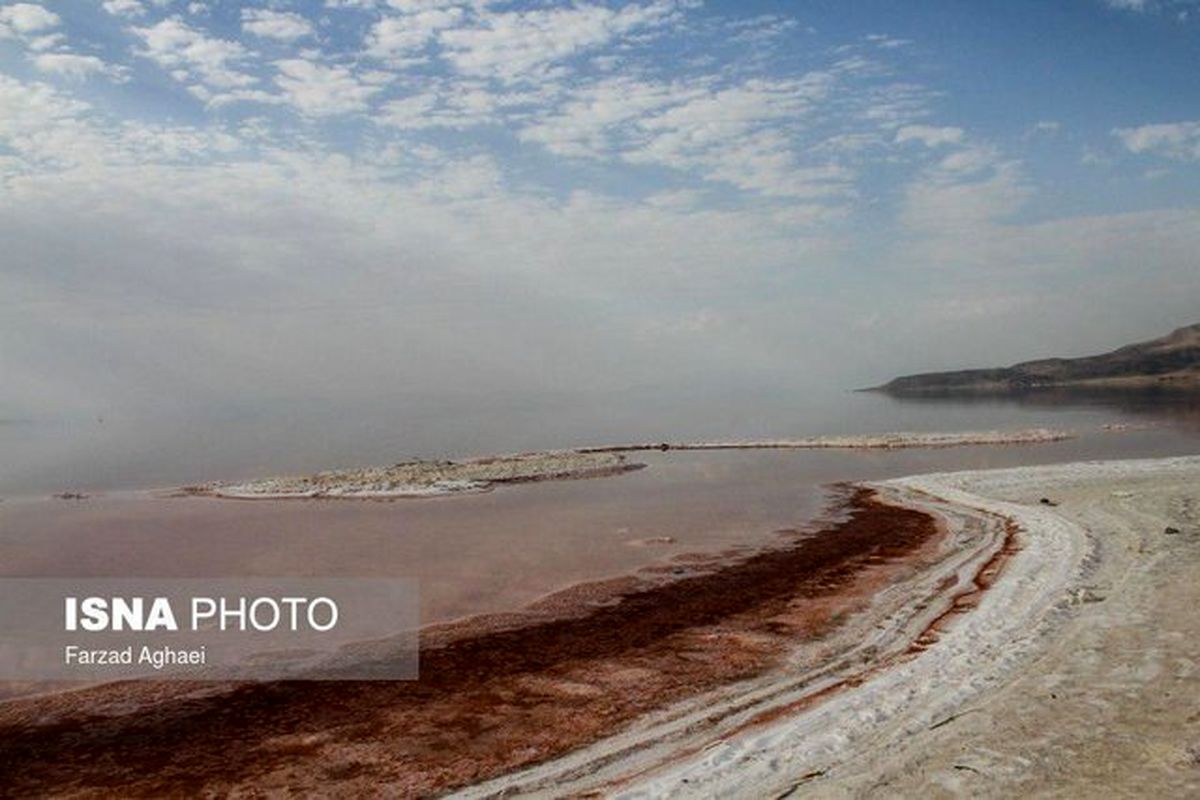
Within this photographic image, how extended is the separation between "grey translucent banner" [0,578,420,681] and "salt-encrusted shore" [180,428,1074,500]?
743 inches

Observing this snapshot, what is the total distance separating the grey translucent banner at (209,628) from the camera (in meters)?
14.4

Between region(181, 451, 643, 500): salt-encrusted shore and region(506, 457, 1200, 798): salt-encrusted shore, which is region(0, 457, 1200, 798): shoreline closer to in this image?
region(506, 457, 1200, 798): salt-encrusted shore

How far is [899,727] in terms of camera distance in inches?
409

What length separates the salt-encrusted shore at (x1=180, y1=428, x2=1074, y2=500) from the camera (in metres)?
41.2

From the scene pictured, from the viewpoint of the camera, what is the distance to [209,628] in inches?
667

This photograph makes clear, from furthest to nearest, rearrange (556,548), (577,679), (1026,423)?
(1026,423) < (556,548) < (577,679)

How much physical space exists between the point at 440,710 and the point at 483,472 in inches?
1394

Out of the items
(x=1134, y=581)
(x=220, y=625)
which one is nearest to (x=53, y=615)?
(x=220, y=625)

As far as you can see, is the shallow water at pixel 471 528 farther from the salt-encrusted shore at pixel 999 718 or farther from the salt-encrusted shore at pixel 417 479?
the salt-encrusted shore at pixel 999 718

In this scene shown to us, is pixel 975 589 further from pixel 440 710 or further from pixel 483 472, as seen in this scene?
pixel 483 472

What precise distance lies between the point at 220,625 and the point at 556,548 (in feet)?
34.5

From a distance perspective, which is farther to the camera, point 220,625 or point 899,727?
point 220,625

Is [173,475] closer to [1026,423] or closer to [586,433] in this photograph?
[586,433]

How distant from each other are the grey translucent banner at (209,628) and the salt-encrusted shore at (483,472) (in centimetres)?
1887
